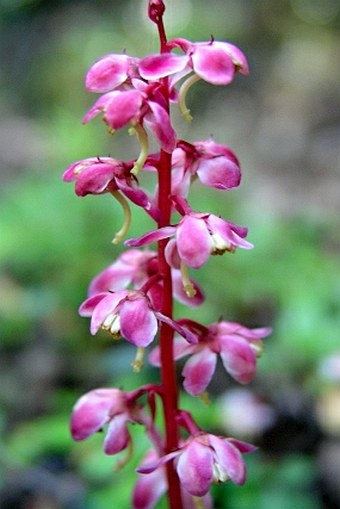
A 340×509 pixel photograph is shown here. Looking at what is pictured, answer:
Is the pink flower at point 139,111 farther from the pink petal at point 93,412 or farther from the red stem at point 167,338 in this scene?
the pink petal at point 93,412

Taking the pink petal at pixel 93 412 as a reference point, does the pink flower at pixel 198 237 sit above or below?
above

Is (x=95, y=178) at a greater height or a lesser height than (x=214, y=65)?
lesser

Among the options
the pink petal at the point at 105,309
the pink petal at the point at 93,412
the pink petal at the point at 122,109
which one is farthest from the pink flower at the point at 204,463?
the pink petal at the point at 122,109

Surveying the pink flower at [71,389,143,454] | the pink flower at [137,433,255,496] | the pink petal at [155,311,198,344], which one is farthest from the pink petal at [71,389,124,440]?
the pink petal at [155,311,198,344]

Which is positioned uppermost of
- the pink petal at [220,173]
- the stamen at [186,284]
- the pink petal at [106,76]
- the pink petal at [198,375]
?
the pink petal at [106,76]

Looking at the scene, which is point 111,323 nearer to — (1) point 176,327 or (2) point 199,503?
(1) point 176,327

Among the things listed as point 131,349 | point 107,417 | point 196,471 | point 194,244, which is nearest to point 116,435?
point 107,417

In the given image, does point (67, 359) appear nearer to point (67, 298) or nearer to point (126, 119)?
point (67, 298)

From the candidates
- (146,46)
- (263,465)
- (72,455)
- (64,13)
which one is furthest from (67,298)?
(64,13)

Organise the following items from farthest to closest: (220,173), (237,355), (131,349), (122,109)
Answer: (131,349)
(237,355)
(220,173)
(122,109)
